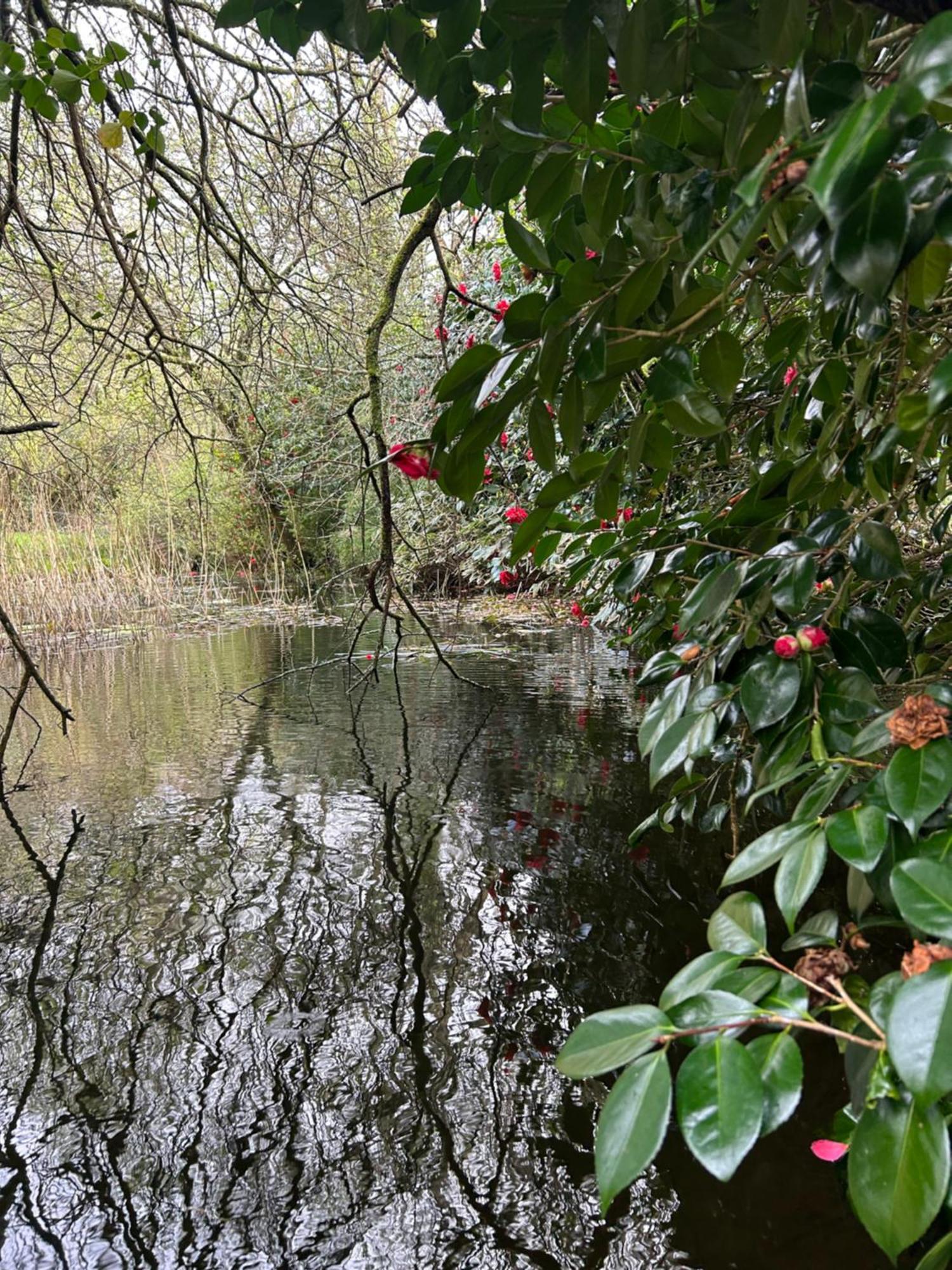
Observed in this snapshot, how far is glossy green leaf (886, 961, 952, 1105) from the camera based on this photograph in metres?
0.26

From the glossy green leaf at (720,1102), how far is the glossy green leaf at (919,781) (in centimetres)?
13

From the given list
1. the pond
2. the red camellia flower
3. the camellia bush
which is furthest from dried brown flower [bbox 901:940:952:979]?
the pond

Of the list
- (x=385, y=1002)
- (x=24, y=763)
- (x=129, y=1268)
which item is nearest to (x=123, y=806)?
(x=24, y=763)

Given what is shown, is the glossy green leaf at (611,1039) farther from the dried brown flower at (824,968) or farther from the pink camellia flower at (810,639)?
the pink camellia flower at (810,639)

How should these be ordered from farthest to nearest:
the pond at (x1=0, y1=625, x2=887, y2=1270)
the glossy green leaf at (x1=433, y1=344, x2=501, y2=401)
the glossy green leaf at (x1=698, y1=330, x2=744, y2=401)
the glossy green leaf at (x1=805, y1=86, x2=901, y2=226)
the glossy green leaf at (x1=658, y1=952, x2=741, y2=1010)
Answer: the pond at (x1=0, y1=625, x2=887, y2=1270) < the glossy green leaf at (x1=698, y1=330, x2=744, y2=401) < the glossy green leaf at (x1=433, y1=344, x2=501, y2=401) < the glossy green leaf at (x1=658, y1=952, x2=741, y2=1010) < the glossy green leaf at (x1=805, y1=86, x2=901, y2=226)

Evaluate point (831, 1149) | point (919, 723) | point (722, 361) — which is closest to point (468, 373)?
point (722, 361)

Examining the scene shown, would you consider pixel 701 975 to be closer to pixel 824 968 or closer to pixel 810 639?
pixel 824 968

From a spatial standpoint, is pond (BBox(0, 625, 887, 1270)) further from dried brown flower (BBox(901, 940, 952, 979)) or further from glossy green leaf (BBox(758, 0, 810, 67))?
glossy green leaf (BBox(758, 0, 810, 67))

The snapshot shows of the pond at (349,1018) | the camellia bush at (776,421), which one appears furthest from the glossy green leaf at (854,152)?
the pond at (349,1018)

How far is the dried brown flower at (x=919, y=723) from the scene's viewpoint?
0.38 m

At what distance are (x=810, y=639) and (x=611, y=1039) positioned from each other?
0.33 m

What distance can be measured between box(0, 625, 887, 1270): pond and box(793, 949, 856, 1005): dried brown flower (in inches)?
27.7

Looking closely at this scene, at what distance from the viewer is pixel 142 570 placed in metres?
6.42

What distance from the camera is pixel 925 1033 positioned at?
27cm
